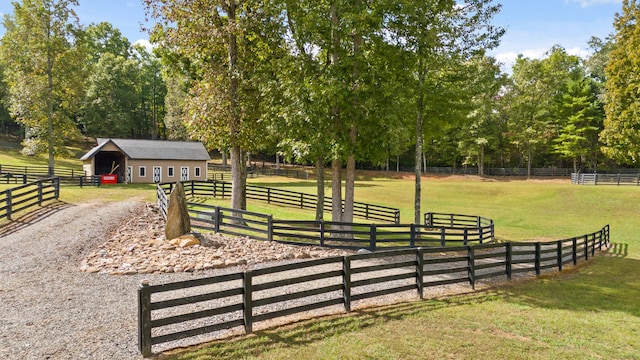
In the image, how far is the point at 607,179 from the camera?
42188 millimetres

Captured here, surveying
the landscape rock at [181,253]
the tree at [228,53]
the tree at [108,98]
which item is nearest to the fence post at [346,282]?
the landscape rock at [181,253]

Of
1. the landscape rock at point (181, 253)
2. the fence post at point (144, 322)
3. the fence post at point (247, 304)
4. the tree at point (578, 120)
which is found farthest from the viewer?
the tree at point (578, 120)

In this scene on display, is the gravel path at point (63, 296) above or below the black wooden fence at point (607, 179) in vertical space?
below

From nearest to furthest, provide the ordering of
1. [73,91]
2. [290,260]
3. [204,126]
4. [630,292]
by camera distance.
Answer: [630,292], [290,260], [204,126], [73,91]

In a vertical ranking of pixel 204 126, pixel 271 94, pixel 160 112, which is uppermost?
pixel 160 112

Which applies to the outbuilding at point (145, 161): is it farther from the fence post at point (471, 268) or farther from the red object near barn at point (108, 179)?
the fence post at point (471, 268)

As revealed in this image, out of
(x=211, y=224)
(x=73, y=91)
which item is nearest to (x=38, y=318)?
(x=211, y=224)

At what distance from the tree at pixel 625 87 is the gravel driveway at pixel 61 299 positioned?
37.8m

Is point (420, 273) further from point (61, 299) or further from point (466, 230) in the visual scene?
point (466, 230)

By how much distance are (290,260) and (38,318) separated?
264 inches

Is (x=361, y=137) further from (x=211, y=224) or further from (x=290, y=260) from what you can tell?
(x=211, y=224)

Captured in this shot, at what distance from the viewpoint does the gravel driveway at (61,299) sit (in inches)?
244

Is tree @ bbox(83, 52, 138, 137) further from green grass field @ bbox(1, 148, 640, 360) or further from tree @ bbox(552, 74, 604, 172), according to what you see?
tree @ bbox(552, 74, 604, 172)

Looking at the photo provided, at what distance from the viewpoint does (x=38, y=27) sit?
33250 millimetres
